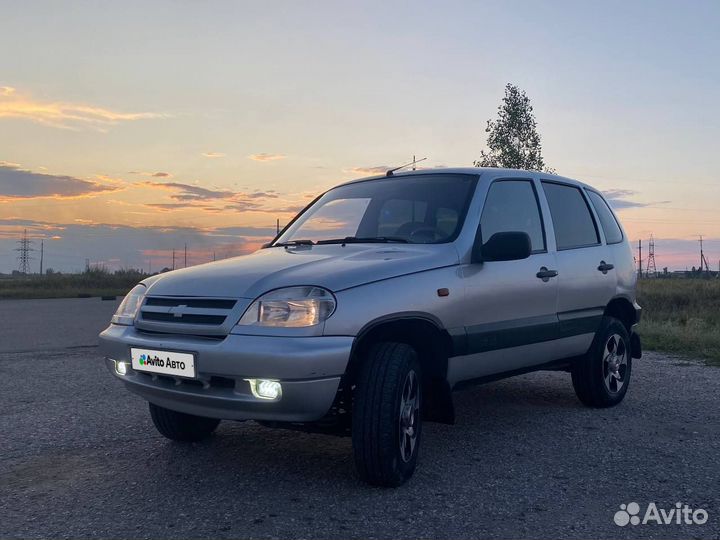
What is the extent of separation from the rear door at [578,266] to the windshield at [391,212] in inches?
44.0

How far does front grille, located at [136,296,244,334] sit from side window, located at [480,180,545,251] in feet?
6.17

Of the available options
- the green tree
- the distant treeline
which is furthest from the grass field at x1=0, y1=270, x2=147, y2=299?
the green tree

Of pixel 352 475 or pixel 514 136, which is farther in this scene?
pixel 514 136

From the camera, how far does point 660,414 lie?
5.98 m

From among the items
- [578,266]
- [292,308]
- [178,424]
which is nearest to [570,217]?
[578,266]

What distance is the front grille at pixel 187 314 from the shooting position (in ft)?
12.3

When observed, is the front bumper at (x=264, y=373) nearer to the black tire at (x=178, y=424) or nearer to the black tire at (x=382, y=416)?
the black tire at (x=382, y=416)

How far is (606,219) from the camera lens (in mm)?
6496

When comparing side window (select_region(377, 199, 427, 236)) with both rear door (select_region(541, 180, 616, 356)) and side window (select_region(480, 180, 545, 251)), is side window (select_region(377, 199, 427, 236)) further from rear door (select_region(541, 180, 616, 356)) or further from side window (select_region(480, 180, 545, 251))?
rear door (select_region(541, 180, 616, 356))

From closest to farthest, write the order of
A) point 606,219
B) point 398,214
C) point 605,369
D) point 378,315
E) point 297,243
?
point 378,315 < point 398,214 < point 297,243 < point 605,369 < point 606,219

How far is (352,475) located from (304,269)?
1259 millimetres

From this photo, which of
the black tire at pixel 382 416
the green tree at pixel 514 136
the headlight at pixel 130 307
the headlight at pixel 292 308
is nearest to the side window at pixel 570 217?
the black tire at pixel 382 416

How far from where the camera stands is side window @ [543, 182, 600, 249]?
5.70m

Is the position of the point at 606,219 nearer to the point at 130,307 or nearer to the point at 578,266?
the point at 578,266
